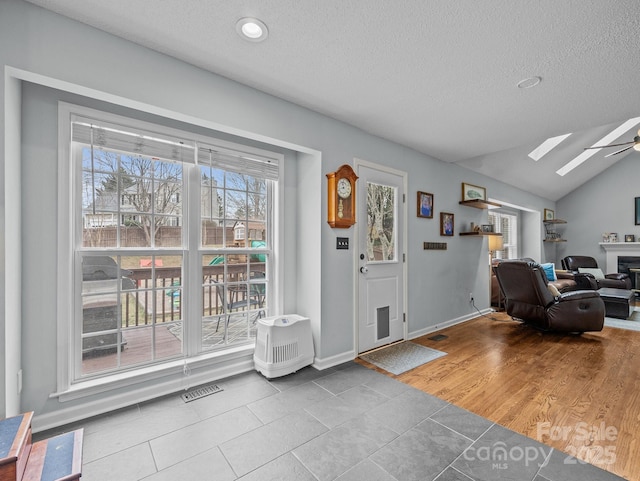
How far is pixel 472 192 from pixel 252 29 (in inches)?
167

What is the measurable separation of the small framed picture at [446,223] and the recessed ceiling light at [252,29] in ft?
11.0

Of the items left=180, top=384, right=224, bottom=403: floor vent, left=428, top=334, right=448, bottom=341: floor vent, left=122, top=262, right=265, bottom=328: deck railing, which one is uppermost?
left=122, top=262, right=265, bottom=328: deck railing

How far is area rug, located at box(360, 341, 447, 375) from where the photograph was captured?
2.93 metres

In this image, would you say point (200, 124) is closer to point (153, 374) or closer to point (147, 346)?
point (147, 346)

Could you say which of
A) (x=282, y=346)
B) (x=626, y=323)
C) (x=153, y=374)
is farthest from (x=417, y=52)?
(x=626, y=323)

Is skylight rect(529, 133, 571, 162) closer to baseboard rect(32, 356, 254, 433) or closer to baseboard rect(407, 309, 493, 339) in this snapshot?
baseboard rect(407, 309, 493, 339)

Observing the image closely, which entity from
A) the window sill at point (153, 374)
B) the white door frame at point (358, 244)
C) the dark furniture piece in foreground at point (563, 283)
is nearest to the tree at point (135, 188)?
the window sill at point (153, 374)

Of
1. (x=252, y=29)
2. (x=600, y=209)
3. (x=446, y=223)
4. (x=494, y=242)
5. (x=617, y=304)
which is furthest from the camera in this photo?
(x=600, y=209)

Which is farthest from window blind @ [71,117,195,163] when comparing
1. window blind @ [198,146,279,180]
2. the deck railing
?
the deck railing

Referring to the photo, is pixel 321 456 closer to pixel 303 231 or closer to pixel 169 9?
pixel 303 231

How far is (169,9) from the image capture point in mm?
1615

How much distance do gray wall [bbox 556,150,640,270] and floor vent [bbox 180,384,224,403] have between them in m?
8.61

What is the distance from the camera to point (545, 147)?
205 inches

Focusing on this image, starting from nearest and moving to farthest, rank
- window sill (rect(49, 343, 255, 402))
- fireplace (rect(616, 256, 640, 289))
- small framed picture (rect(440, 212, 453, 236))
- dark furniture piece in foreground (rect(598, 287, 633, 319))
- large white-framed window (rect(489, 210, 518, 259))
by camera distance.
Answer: window sill (rect(49, 343, 255, 402))
small framed picture (rect(440, 212, 453, 236))
dark furniture piece in foreground (rect(598, 287, 633, 319))
large white-framed window (rect(489, 210, 518, 259))
fireplace (rect(616, 256, 640, 289))
